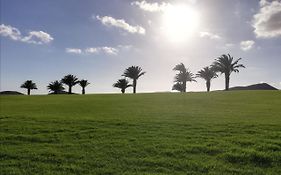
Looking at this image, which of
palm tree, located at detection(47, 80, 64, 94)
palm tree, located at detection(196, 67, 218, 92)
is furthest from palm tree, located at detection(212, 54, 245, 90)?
palm tree, located at detection(47, 80, 64, 94)

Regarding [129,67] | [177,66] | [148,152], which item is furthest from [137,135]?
[177,66]

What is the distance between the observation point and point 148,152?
12391 mm

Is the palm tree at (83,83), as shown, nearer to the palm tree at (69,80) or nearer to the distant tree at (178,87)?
the palm tree at (69,80)

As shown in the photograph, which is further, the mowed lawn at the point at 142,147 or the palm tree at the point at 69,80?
the palm tree at the point at 69,80

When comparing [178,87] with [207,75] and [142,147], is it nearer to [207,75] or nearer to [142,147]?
[207,75]

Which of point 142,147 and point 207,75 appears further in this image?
point 207,75

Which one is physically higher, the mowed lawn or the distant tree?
the distant tree

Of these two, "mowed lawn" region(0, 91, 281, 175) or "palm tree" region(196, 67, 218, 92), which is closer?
"mowed lawn" region(0, 91, 281, 175)

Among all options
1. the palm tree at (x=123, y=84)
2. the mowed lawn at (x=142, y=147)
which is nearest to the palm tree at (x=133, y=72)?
the palm tree at (x=123, y=84)

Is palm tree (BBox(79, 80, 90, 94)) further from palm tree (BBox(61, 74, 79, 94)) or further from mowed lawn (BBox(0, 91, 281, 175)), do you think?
mowed lawn (BBox(0, 91, 281, 175))

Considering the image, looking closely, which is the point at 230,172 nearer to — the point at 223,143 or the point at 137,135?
the point at 223,143

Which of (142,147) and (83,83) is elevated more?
(83,83)

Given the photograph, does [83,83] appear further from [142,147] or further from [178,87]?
[142,147]

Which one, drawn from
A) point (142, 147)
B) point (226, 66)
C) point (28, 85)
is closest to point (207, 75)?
point (226, 66)
